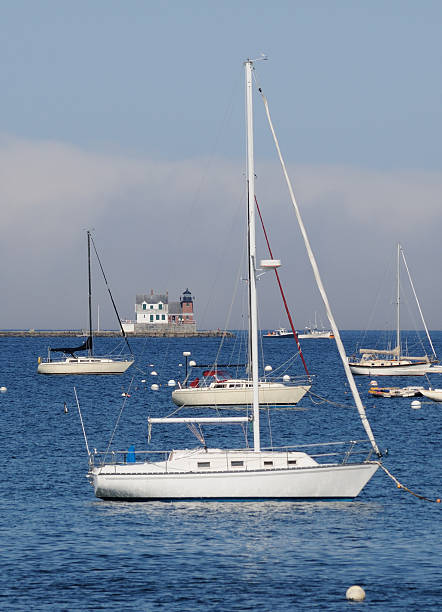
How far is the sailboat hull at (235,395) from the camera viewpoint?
76312 mm

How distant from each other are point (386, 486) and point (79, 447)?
20929mm

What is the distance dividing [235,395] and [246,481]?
3850 cm

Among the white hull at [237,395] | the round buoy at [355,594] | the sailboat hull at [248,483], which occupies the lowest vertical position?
the round buoy at [355,594]

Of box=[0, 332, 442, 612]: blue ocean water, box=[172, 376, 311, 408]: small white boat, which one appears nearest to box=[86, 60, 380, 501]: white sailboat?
box=[0, 332, 442, 612]: blue ocean water

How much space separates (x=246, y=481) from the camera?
37.8 m

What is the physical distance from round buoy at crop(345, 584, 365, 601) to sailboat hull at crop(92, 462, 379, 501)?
1030 cm

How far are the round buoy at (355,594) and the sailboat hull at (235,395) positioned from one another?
47.5 meters

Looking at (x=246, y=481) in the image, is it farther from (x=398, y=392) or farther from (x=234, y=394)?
(x=398, y=392)

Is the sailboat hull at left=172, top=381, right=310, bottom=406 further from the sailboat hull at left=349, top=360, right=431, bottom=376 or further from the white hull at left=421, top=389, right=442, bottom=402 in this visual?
the sailboat hull at left=349, top=360, right=431, bottom=376

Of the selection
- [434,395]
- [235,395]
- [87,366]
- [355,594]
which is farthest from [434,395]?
[355,594]

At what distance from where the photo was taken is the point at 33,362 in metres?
170

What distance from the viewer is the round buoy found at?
27172 mm

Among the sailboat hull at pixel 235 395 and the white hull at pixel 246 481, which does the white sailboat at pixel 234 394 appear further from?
the white hull at pixel 246 481

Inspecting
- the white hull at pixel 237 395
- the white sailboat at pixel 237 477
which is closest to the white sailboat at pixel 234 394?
the white hull at pixel 237 395
